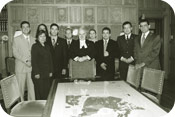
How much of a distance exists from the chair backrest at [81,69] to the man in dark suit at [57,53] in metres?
0.59

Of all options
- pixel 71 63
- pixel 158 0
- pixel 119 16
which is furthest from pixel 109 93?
pixel 158 0

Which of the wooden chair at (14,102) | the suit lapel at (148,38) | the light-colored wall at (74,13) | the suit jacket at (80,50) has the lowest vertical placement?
the wooden chair at (14,102)

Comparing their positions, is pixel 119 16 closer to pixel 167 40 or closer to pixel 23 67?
pixel 167 40

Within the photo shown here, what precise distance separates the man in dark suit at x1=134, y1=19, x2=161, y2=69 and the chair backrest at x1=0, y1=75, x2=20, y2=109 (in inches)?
85.5

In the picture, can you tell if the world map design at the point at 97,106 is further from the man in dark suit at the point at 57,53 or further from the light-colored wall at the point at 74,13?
the light-colored wall at the point at 74,13

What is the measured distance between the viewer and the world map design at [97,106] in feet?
5.22

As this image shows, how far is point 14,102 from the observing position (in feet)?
8.57

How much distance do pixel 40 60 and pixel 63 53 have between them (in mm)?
744

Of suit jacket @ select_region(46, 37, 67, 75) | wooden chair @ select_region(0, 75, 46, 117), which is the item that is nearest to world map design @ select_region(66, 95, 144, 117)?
wooden chair @ select_region(0, 75, 46, 117)

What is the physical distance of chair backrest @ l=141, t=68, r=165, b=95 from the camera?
2.66m

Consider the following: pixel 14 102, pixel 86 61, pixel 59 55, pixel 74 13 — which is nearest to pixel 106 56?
pixel 86 61

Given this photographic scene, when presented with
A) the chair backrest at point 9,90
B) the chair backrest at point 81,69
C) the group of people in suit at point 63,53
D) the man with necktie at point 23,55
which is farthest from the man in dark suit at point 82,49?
the chair backrest at point 9,90

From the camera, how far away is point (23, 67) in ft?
13.0

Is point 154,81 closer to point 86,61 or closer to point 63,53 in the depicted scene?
point 86,61
